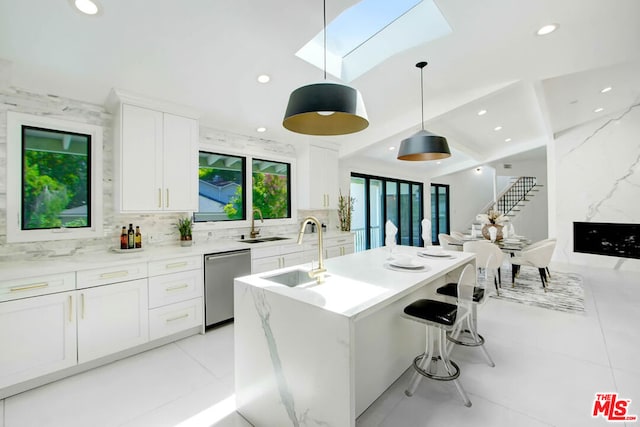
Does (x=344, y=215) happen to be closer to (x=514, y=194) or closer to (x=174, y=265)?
(x=174, y=265)

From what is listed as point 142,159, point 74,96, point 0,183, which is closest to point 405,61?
point 142,159

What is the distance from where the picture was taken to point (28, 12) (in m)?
1.97

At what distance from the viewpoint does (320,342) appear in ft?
4.60

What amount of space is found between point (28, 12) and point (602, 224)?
9.09 m

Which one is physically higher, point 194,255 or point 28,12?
point 28,12

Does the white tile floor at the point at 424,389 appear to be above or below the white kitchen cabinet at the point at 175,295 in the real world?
below

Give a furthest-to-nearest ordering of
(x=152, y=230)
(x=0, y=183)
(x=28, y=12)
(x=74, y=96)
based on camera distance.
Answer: (x=152, y=230)
(x=74, y=96)
(x=0, y=183)
(x=28, y=12)

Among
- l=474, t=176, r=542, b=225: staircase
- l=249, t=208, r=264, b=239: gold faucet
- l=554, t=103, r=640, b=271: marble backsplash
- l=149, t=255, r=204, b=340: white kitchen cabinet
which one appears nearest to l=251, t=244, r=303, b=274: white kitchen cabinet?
l=249, t=208, r=264, b=239: gold faucet

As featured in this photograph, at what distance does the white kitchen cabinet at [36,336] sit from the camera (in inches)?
80.4

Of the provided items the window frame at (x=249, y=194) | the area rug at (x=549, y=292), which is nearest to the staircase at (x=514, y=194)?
the area rug at (x=549, y=292)

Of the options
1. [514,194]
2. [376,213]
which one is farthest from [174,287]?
[514,194]

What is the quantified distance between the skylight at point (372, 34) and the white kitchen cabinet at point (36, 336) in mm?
3096

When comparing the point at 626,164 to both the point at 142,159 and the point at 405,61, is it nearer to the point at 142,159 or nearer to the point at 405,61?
the point at 405,61

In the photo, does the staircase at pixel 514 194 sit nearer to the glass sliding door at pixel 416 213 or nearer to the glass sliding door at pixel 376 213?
the glass sliding door at pixel 416 213
